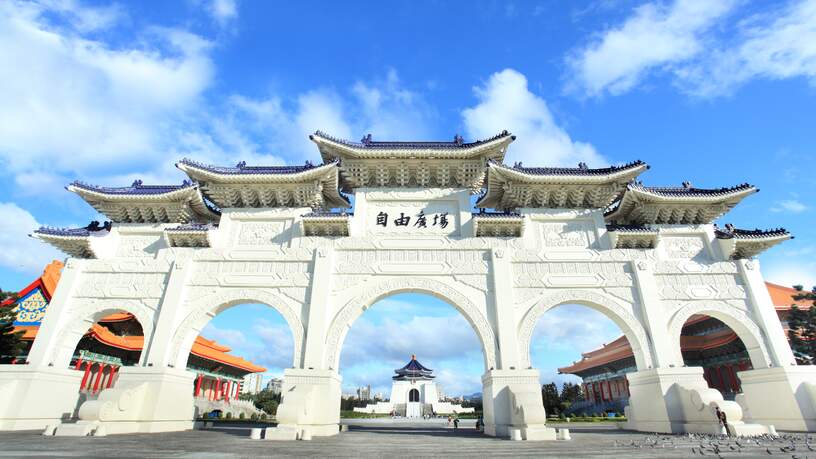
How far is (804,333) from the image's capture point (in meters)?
14.1

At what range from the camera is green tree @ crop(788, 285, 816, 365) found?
45.3ft

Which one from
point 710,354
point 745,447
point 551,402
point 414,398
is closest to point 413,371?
point 414,398

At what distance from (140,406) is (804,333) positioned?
858 inches

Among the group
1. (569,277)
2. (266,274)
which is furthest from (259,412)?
(569,277)

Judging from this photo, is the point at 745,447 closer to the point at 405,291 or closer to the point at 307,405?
the point at 405,291

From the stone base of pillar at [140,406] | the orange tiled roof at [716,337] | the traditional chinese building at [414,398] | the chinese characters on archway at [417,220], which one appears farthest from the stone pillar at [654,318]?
the traditional chinese building at [414,398]

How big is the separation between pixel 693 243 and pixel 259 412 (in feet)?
92.6

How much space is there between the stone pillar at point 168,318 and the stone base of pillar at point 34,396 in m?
2.69

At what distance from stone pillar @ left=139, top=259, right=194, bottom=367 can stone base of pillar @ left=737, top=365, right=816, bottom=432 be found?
672 inches

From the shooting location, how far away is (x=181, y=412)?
11.7 meters

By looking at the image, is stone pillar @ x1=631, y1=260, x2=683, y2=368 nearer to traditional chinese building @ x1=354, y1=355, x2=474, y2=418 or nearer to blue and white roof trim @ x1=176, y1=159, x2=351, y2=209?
blue and white roof trim @ x1=176, y1=159, x2=351, y2=209

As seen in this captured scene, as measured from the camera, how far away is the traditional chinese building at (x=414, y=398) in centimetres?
3903

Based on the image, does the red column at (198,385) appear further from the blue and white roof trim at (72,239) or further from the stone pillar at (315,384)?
the stone pillar at (315,384)

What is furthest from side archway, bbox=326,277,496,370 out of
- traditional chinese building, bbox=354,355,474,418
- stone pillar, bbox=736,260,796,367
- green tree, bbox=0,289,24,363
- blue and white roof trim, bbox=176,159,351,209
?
traditional chinese building, bbox=354,355,474,418
